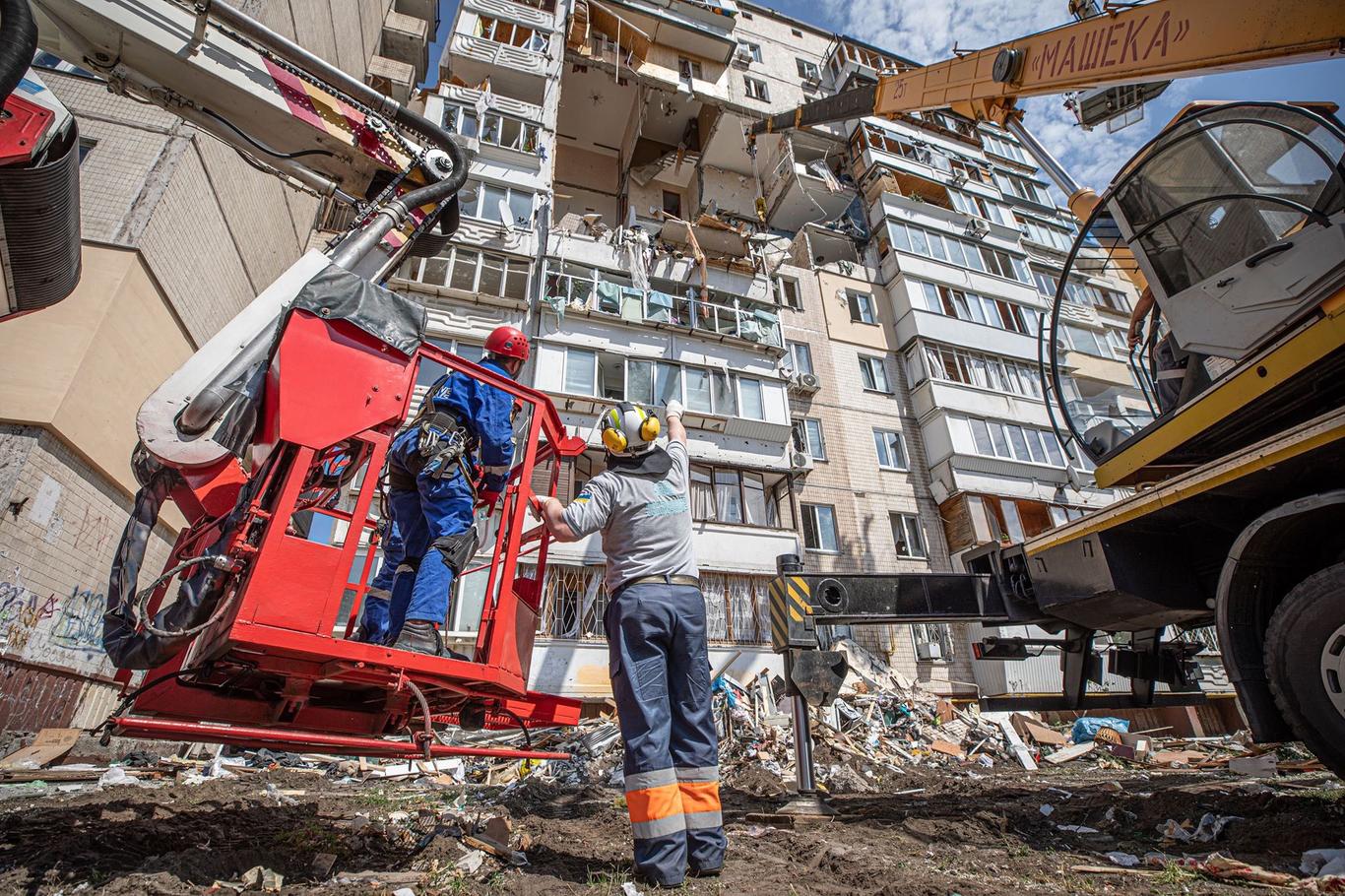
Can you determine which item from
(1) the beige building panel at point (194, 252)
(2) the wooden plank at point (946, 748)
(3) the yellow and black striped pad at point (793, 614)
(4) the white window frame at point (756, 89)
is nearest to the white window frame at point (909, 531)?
(2) the wooden plank at point (946, 748)

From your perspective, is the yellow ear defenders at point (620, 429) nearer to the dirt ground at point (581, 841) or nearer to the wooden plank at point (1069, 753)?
the dirt ground at point (581, 841)

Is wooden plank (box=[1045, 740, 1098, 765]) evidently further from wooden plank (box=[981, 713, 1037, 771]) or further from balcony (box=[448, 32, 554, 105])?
balcony (box=[448, 32, 554, 105])

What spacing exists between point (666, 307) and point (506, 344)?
14449 millimetres

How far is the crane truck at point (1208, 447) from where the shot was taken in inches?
134

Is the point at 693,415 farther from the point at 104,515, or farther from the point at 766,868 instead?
the point at 766,868

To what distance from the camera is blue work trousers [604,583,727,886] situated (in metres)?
3.01

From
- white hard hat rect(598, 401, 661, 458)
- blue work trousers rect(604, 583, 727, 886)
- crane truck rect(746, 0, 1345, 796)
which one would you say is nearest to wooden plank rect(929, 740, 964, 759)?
crane truck rect(746, 0, 1345, 796)

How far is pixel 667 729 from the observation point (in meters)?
3.27

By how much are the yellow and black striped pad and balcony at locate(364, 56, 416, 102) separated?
74.4ft

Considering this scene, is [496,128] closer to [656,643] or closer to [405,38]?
[405,38]

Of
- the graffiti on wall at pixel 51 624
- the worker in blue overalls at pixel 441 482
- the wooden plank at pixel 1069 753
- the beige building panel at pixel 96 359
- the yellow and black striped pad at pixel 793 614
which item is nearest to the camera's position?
the worker in blue overalls at pixel 441 482

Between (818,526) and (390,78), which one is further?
(390,78)

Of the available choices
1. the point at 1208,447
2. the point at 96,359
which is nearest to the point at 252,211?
the point at 96,359

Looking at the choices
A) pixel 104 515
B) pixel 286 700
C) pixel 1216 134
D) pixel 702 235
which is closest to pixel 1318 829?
pixel 1216 134
